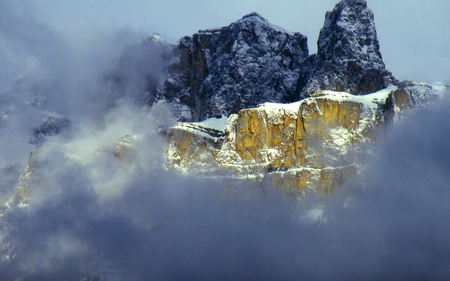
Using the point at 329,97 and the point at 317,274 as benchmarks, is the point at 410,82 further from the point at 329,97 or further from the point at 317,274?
the point at 317,274

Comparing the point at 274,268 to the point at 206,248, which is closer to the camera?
the point at 274,268

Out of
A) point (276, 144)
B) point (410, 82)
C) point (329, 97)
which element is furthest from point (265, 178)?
point (410, 82)

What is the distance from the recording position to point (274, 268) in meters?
183

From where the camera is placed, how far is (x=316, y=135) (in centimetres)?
18525

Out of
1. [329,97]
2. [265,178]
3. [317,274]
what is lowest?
[317,274]

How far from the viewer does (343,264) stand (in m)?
176

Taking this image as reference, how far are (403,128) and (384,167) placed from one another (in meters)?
8.09

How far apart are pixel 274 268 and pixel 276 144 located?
2349 cm

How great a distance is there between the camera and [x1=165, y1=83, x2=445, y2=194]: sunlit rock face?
18238cm

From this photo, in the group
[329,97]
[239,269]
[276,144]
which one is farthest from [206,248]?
[329,97]

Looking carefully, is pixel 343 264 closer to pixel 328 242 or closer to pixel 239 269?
pixel 328 242

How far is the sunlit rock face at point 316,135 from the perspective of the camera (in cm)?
18238

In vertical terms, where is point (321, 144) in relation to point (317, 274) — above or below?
above

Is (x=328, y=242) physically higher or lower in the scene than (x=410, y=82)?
lower
